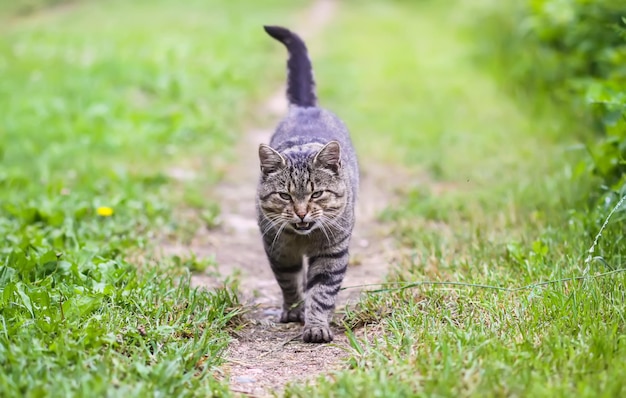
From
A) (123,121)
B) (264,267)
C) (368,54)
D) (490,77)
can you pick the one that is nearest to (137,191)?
(264,267)

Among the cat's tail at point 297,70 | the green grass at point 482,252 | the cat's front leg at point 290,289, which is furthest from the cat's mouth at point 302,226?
the cat's tail at point 297,70

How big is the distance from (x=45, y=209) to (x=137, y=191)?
1.01 m

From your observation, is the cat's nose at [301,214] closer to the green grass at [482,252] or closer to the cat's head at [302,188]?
the cat's head at [302,188]

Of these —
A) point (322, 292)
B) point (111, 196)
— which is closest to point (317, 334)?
point (322, 292)

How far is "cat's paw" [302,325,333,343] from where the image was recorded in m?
4.05

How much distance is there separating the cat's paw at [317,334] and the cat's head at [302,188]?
1.84 feet

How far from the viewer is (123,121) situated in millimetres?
8516

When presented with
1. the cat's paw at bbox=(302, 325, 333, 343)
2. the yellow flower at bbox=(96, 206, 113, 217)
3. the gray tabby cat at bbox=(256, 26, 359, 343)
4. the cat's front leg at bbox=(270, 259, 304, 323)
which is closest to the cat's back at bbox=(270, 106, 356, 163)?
the gray tabby cat at bbox=(256, 26, 359, 343)

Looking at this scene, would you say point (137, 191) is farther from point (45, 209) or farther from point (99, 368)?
point (99, 368)

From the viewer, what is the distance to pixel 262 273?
539cm

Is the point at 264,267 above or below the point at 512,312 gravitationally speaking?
below

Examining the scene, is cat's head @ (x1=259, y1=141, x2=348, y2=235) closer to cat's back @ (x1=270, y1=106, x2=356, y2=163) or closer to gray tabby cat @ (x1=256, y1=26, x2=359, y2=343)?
gray tabby cat @ (x1=256, y1=26, x2=359, y2=343)

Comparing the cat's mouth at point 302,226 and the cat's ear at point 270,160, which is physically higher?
the cat's ear at point 270,160

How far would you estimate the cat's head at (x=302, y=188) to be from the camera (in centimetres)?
425
